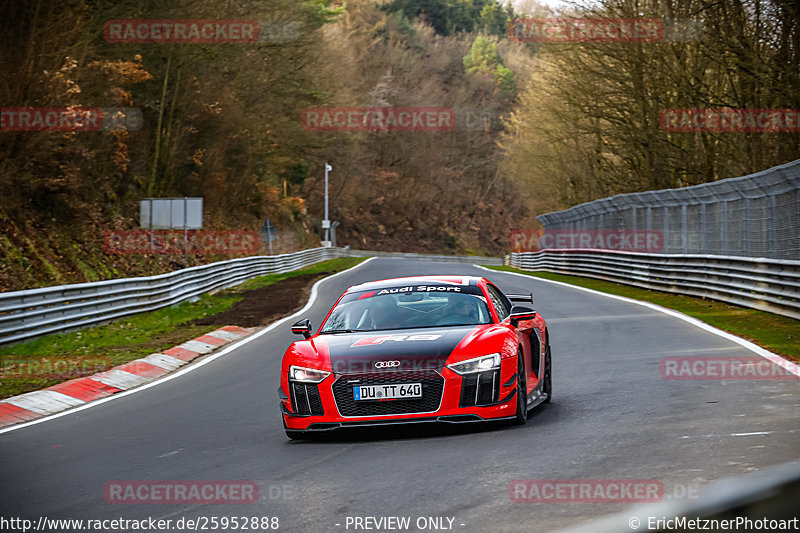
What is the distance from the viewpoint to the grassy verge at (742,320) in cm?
1404

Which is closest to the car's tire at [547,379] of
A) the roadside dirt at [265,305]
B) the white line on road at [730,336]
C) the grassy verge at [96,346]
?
the white line on road at [730,336]

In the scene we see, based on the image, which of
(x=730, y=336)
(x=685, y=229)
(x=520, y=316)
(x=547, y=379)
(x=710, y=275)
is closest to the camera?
(x=520, y=316)

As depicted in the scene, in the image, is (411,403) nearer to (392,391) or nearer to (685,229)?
→ (392,391)

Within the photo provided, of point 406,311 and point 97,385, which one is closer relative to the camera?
point 406,311

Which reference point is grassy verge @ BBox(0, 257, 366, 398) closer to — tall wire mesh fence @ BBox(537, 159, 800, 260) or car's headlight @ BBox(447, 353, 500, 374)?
car's headlight @ BBox(447, 353, 500, 374)

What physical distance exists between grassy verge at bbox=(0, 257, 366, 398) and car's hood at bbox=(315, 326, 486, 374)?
19.8 feet

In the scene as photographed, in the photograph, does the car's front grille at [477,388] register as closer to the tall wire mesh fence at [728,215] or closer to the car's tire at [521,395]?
the car's tire at [521,395]

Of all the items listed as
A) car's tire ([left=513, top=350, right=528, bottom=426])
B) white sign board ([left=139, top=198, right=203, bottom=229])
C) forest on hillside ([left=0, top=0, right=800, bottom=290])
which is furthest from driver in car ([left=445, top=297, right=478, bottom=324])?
white sign board ([left=139, top=198, right=203, bottom=229])

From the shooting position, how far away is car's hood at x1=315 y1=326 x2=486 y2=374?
7.75 m

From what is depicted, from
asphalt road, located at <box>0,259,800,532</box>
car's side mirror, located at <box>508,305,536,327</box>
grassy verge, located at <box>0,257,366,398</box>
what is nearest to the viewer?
asphalt road, located at <box>0,259,800,532</box>

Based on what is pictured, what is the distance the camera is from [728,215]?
22.6 metres

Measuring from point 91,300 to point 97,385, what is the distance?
6608 millimetres

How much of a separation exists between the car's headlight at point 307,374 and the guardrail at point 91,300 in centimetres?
869

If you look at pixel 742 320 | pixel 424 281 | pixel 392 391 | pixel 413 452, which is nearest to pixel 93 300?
pixel 424 281
